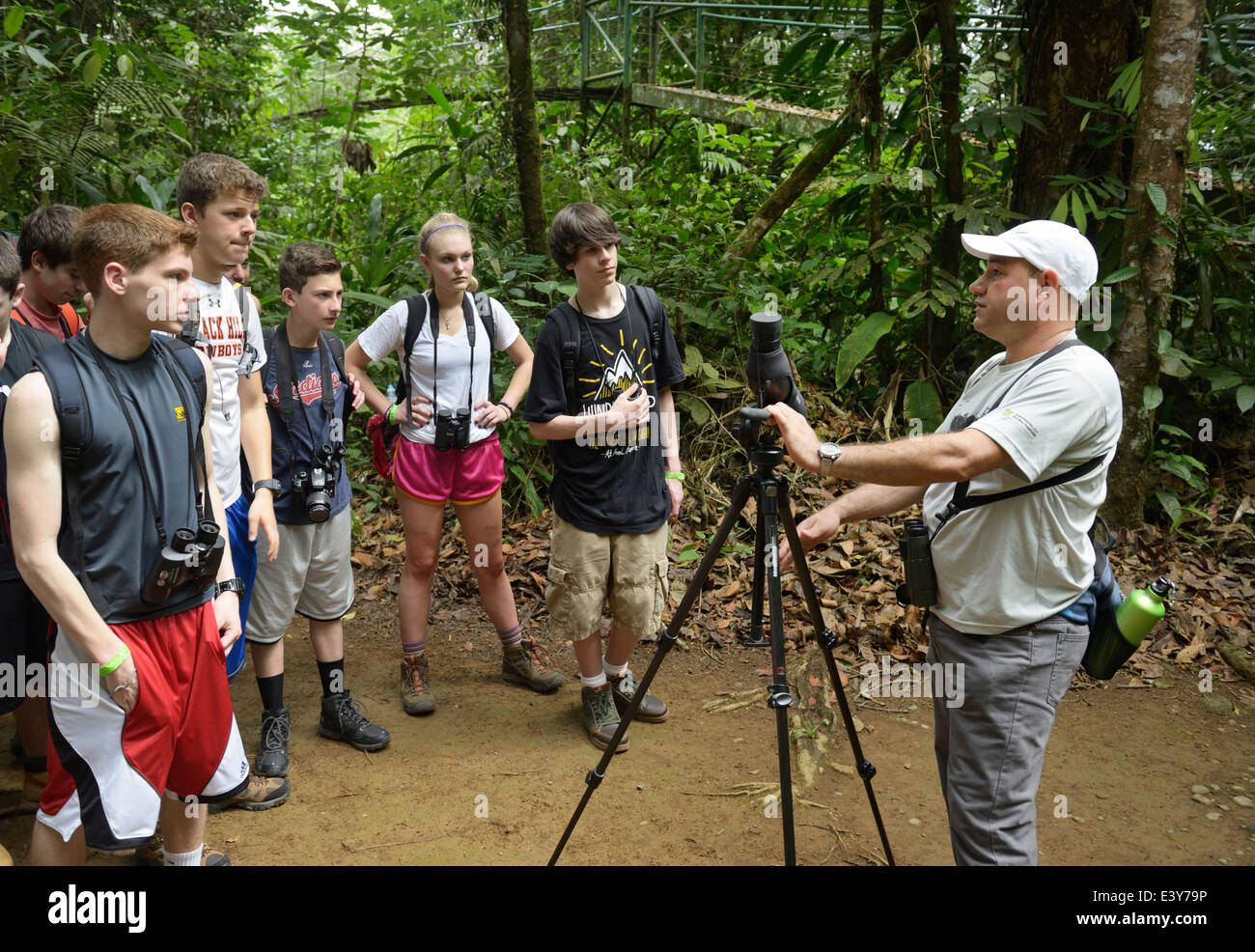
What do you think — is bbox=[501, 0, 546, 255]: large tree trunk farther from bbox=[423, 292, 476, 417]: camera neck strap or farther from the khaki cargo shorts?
the khaki cargo shorts

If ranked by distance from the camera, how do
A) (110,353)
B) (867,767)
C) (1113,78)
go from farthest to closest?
(1113,78)
(867,767)
(110,353)

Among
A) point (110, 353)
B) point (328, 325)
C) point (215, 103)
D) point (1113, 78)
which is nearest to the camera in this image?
point (110, 353)

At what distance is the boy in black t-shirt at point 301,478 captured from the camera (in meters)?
3.76

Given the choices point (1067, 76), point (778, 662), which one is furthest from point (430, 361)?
point (1067, 76)

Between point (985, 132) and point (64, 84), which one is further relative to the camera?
point (64, 84)

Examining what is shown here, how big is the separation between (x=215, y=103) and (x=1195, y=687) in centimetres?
896

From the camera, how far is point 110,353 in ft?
8.02

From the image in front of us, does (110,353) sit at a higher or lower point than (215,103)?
lower

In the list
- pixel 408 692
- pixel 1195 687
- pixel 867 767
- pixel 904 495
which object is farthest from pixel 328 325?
pixel 1195 687

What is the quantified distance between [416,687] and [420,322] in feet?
5.73

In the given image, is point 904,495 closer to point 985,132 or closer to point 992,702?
point 992,702

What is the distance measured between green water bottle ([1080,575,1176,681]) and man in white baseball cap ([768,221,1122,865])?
90 mm

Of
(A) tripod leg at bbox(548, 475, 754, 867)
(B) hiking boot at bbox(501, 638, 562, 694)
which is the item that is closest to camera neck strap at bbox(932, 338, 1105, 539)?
(A) tripod leg at bbox(548, 475, 754, 867)

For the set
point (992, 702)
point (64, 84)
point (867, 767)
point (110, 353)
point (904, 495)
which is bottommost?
point (867, 767)
